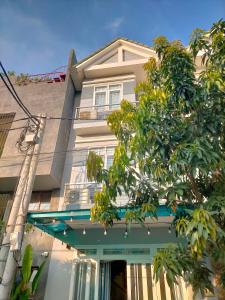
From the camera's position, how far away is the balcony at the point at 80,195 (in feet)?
26.1

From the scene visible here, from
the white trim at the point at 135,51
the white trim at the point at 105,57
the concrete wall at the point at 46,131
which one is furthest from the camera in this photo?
the white trim at the point at 105,57

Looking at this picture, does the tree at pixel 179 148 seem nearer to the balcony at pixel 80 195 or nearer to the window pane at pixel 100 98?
the balcony at pixel 80 195

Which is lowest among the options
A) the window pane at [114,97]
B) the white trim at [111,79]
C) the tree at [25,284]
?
the tree at [25,284]

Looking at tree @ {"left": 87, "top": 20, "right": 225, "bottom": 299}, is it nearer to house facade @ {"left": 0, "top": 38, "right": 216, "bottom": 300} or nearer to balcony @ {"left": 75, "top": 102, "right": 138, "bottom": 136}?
house facade @ {"left": 0, "top": 38, "right": 216, "bottom": 300}

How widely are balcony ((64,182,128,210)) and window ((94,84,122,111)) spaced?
13.0 feet

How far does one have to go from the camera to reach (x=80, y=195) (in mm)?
8219

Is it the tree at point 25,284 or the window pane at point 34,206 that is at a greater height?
the window pane at point 34,206

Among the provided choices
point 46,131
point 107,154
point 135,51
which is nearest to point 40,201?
point 46,131

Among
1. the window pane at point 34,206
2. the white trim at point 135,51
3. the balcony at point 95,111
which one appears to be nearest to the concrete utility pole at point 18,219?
the window pane at point 34,206

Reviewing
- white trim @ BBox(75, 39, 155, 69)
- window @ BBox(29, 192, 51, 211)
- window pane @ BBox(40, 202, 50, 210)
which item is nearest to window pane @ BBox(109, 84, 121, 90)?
white trim @ BBox(75, 39, 155, 69)

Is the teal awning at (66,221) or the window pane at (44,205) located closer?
the teal awning at (66,221)

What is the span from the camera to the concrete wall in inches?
324

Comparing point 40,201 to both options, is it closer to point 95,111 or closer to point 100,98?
point 95,111

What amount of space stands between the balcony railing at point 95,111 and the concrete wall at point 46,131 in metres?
0.66
